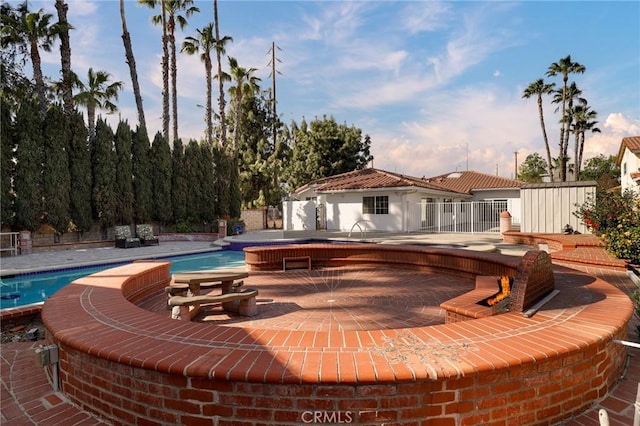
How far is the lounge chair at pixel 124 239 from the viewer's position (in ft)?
56.1

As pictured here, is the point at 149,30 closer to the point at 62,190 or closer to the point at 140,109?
the point at 140,109

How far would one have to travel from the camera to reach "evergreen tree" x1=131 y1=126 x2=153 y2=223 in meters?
20.3

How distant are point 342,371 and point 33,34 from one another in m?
22.6

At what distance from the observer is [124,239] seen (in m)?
17.2

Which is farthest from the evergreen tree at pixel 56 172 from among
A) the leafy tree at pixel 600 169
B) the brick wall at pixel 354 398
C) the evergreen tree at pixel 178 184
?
the leafy tree at pixel 600 169

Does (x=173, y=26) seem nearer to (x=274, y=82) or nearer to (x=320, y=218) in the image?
(x=274, y=82)

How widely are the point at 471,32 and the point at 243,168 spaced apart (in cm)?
2561

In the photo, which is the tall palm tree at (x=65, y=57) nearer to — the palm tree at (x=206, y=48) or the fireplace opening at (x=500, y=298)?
the palm tree at (x=206, y=48)

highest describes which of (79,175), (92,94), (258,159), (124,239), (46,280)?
(92,94)

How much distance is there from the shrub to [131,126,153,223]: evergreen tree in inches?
826

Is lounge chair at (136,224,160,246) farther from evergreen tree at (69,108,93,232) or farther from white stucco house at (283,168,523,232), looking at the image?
white stucco house at (283,168,523,232)

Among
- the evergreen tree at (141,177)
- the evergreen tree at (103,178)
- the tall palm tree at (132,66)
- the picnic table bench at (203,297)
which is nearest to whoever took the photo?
the picnic table bench at (203,297)

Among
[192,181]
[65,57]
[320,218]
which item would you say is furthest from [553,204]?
[65,57]

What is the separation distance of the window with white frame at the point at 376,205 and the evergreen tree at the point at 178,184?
11529 mm
